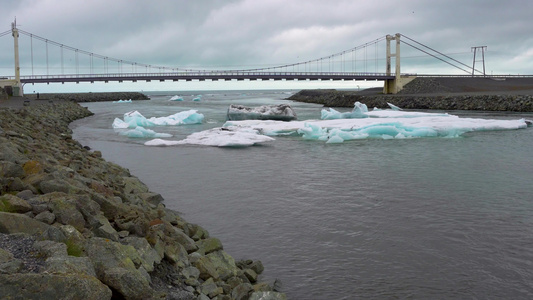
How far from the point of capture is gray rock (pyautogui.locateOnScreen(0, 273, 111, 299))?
9.31 feet

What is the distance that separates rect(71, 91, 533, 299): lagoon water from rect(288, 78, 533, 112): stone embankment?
2254 cm

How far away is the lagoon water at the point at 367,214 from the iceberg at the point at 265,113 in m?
12.1

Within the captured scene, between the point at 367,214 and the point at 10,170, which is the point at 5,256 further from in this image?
the point at 367,214

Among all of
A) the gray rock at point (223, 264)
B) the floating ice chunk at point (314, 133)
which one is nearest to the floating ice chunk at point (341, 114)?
the floating ice chunk at point (314, 133)

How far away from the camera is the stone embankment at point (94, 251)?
3041 mm

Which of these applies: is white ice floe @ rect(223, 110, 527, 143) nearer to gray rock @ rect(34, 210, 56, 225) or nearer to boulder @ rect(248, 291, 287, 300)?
boulder @ rect(248, 291, 287, 300)

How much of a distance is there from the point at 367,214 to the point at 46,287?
18.8 feet

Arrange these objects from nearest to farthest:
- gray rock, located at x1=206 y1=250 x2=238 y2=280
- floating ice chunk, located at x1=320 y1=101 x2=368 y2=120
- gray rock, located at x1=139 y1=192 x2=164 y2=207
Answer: gray rock, located at x1=206 y1=250 x2=238 y2=280
gray rock, located at x1=139 y1=192 x2=164 y2=207
floating ice chunk, located at x1=320 y1=101 x2=368 y2=120

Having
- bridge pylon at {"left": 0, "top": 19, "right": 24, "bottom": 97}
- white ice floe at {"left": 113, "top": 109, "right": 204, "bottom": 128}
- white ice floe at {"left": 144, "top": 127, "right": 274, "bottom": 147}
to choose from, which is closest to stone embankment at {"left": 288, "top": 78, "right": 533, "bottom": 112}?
white ice floe at {"left": 113, "top": 109, "right": 204, "bottom": 128}

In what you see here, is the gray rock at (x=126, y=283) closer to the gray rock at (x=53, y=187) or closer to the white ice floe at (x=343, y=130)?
the gray rock at (x=53, y=187)

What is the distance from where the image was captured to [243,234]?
6.96 m

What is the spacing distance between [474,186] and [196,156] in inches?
306

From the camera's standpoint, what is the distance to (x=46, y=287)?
114 inches

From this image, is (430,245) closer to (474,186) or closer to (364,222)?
(364,222)
